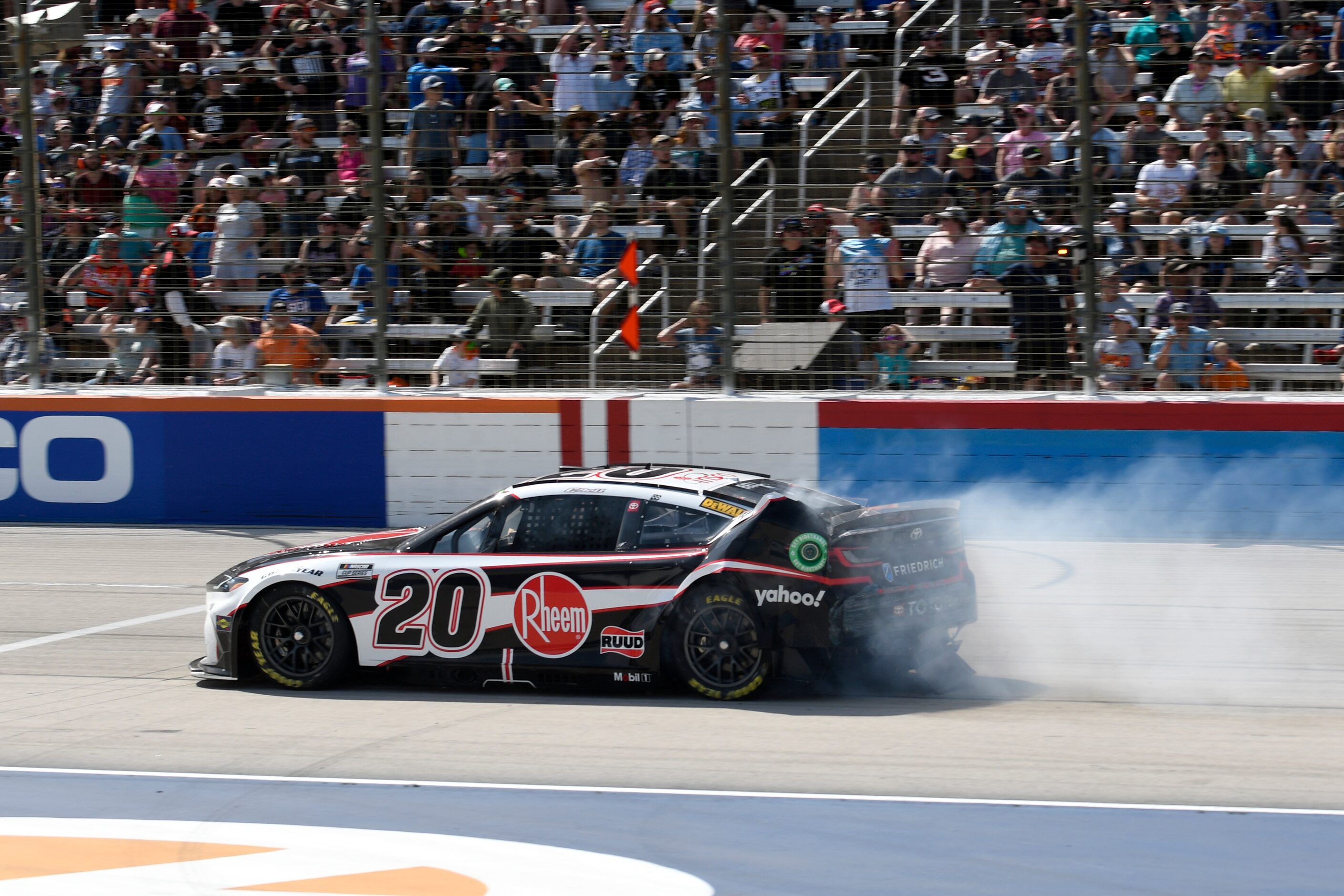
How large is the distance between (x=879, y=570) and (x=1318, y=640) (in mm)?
2783

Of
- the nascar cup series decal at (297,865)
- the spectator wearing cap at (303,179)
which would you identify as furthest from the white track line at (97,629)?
the spectator wearing cap at (303,179)

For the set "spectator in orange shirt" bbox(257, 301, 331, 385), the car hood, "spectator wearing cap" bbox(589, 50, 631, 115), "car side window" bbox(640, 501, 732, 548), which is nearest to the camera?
"car side window" bbox(640, 501, 732, 548)

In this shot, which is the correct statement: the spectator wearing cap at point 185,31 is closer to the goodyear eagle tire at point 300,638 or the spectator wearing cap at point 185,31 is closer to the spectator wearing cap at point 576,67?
the spectator wearing cap at point 576,67

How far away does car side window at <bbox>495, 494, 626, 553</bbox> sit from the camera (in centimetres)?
725

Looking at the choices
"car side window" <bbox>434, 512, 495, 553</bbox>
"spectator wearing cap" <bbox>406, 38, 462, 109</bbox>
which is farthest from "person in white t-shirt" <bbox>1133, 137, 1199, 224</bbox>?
"car side window" <bbox>434, 512, 495, 553</bbox>

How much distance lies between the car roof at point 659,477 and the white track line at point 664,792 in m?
1.90

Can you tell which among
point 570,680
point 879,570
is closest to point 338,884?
point 570,680

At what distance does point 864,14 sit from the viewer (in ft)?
43.5

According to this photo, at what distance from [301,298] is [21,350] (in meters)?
2.87

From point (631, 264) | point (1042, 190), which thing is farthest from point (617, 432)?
point (1042, 190)

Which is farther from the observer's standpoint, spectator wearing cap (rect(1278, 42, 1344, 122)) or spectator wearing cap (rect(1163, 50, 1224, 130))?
spectator wearing cap (rect(1163, 50, 1224, 130))

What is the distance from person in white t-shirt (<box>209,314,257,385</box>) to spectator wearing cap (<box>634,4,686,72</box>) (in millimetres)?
3572

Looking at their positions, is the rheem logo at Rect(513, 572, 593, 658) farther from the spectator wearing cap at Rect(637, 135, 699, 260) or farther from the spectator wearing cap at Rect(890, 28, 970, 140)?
the spectator wearing cap at Rect(890, 28, 970, 140)

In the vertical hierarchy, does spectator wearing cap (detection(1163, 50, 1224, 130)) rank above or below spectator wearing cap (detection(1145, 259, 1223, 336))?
above
